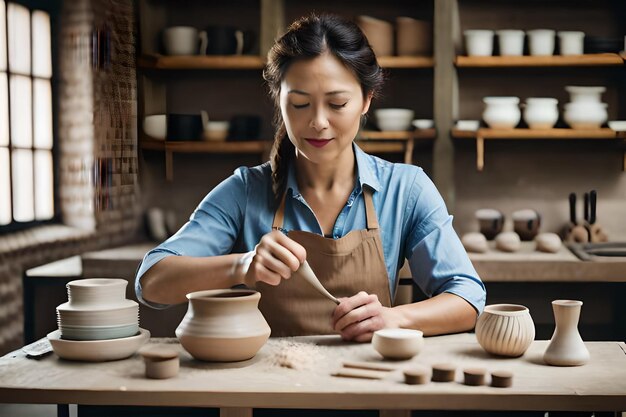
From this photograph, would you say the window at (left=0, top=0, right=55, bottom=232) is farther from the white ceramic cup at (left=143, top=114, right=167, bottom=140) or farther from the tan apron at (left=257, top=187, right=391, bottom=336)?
the tan apron at (left=257, top=187, right=391, bottom=336)

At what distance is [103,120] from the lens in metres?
4.62

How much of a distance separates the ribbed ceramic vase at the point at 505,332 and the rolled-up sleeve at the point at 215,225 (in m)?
0.87

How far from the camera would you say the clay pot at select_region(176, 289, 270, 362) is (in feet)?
5.26

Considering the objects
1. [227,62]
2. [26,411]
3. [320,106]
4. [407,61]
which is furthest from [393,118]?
[26,411]

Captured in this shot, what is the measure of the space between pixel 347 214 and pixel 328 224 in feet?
0.21

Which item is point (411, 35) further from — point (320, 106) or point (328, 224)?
point (320, 106)

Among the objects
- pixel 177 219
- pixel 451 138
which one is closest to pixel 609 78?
pixel 451 138

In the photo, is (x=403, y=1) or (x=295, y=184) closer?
(x=295, y=184)

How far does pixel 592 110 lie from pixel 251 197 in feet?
8.35

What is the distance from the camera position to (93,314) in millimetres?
1657

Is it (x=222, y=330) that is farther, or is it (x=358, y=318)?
(x=358, y=318)

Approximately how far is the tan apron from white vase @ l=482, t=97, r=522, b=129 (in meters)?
2.18

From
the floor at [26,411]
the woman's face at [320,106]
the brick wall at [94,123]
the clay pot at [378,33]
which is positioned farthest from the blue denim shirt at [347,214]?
the brick wall at [94,123]

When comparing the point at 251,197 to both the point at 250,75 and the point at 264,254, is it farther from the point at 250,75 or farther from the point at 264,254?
the point at 250,75
